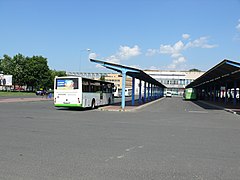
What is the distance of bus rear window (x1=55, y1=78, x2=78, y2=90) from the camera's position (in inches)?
854

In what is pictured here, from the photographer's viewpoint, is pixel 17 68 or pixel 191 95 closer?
pixel 191 95

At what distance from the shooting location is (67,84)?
2192cm

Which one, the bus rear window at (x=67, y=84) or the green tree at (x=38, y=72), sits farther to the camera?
the green tree at (x=38, y=72)

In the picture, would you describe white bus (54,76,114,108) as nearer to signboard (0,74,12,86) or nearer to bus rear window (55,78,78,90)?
bus rear window (55,78,78,90)

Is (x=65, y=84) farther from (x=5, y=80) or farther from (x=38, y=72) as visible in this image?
(x=38, y=72)

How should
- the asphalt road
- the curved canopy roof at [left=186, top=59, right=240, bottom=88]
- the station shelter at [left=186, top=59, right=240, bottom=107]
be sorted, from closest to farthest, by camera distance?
1. the asphalt road
2. the curved canopy roof at [left=186, top=59, right=240, bottom=88]
3. the station shelter at [left=186, top=59, right=240, bottom=107]

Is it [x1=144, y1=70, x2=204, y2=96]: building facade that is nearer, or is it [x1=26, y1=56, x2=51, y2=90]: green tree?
[x1=26, y1=56, x2=51, y2=90]: green tree

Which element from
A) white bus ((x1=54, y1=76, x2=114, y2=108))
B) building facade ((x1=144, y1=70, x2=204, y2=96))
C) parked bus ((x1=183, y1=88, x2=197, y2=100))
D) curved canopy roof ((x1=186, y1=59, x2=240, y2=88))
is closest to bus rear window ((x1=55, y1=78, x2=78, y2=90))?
white bus ((x1=54, y1=76, x2=114, y2=108))

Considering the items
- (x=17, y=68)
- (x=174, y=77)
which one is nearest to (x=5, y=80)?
(x=17, y=68)

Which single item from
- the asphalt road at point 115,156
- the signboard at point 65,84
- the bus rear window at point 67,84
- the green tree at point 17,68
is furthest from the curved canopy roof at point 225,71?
the green tree at point 17,68

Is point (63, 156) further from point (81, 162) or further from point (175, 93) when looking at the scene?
point (175, 93)

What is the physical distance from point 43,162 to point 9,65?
84.5 metres

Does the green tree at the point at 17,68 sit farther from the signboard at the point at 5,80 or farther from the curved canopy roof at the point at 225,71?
the curved canopy roof at the point at 225,71

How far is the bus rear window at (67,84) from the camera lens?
21688 millimetres
